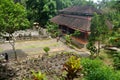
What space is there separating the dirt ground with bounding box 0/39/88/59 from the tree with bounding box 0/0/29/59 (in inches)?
226

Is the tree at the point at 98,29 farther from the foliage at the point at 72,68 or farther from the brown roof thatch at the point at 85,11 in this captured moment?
the brown roof thatch at the point at 85,11

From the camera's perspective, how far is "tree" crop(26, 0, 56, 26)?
43062 mm

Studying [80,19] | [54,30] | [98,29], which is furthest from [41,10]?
[98,29]

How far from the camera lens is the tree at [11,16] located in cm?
1736

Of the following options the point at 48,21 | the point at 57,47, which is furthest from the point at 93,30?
the point at 48,21

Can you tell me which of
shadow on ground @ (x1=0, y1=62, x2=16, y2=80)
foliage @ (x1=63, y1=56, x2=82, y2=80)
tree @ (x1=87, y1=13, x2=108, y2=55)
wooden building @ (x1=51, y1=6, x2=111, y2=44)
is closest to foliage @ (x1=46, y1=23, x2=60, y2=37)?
wooden building @ (x1=51, y1=6, x2=111, y2=44)

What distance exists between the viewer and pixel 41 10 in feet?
147

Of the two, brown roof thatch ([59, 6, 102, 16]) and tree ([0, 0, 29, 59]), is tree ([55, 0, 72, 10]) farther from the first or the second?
tree ([0, 0, 29, 59])

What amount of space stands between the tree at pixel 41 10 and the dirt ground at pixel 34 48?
41.5ft

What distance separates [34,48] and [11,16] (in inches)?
404

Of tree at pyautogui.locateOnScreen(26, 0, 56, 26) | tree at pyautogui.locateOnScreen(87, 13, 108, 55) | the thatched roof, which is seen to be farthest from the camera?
tree at pyautogui.locateOnScreen(26, 0, 56, 26)

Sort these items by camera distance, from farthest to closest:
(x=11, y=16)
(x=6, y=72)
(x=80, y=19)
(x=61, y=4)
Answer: (x=61, y=4) → (x=80, y=19) → (x=11, y=16) → (x=6, y=72)

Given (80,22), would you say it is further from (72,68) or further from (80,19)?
(72,68)

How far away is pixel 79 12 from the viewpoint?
36.1 m
